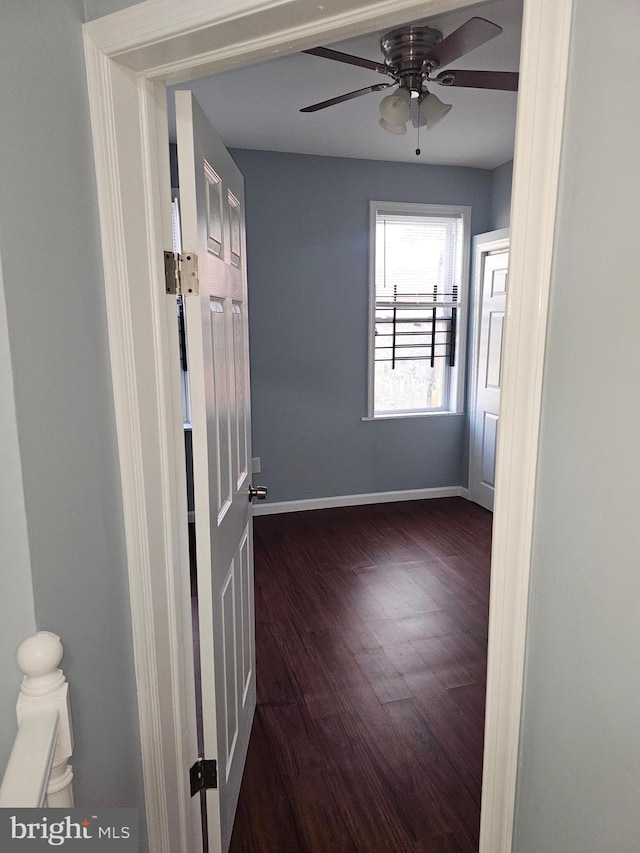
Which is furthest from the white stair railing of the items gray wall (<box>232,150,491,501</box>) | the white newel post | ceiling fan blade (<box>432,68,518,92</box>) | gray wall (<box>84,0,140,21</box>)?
gray wall (<box>232,150,491,501</box>)

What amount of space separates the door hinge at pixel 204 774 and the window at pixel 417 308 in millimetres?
3290

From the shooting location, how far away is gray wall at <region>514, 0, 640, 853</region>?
0.64m

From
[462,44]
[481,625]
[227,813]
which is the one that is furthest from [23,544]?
[481,625]

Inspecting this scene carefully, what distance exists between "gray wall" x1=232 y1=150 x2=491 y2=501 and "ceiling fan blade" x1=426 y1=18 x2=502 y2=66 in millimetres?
2123

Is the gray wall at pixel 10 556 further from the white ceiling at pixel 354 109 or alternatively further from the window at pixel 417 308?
the window at pixel 417 308

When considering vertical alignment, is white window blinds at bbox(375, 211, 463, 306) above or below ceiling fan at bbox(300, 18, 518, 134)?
below

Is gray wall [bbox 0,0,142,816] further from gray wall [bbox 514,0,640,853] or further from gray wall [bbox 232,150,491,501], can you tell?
gray wall [bbox 232,150,491,501]

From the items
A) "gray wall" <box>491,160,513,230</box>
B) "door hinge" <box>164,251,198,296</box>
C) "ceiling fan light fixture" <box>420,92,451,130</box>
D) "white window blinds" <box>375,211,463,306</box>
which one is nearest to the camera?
"door hinge" <box>164,251,198,296</box>

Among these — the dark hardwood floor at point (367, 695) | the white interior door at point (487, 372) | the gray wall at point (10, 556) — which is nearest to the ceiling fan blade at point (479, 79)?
the white interior door at point (487, 372)

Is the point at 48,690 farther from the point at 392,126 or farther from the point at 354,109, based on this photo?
the point at 354,109

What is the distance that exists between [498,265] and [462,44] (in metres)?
2.50

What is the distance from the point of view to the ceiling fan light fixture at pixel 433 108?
2.36m

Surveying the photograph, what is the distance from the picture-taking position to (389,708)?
2246 millimetres

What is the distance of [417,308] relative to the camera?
178 inches
